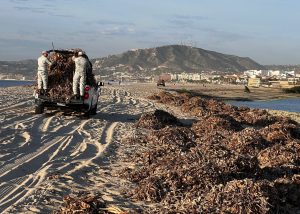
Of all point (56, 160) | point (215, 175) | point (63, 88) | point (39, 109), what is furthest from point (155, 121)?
point (215, 175)

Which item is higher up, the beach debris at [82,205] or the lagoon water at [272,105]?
the beach debris at [82,205]

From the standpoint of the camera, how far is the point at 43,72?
648 inches

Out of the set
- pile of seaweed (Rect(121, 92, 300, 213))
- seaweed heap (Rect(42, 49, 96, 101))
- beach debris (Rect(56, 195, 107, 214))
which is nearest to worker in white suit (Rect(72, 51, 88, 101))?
seaweed heap (Rect(42, 49, 96, 101))

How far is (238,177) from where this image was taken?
28.1 feet

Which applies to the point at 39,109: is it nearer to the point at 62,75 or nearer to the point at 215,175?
the point at 62,75

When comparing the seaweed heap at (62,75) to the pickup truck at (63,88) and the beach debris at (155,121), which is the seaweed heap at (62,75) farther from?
the beach debris at (155,121)

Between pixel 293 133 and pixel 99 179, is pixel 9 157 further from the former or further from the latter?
pixel 293 133

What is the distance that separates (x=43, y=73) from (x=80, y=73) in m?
1.36

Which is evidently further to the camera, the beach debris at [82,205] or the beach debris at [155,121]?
the beach debris at [155,121]

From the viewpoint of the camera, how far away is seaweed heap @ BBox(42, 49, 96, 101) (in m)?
16.6

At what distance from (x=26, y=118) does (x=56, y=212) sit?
10.6m

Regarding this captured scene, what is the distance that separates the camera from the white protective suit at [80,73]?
16141 millimetres

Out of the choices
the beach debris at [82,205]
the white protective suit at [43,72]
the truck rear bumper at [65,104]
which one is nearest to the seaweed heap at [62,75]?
the truck rear bumper at [65,104]

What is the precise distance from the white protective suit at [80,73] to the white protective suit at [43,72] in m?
1.08
